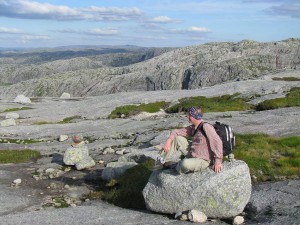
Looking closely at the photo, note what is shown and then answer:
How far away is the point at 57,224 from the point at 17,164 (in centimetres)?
1998

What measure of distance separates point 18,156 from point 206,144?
1077 inches

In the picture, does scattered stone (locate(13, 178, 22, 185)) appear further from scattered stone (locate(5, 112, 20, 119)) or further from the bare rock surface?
scattered stone (locate(5, 112, 20, 119))

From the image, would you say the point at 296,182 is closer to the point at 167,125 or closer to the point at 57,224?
the point at 57,224

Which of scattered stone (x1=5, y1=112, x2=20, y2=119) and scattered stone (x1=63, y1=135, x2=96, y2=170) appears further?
scattered stone (x1=5, y1=112, x2=20, y2=119)

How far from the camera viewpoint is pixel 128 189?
22.8 meters

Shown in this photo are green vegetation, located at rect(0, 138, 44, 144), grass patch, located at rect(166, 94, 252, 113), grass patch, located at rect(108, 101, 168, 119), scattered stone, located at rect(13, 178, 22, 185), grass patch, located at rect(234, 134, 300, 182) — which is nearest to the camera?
grass patch, located at rect(234, 134, 300, 182)

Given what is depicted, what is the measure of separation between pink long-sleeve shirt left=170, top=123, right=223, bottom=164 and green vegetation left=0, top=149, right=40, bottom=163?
24577mm

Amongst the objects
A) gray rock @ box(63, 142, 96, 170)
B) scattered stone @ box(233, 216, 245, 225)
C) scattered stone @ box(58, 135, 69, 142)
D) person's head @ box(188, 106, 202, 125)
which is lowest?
scattered stone @ box(58, 135, 69, 142)

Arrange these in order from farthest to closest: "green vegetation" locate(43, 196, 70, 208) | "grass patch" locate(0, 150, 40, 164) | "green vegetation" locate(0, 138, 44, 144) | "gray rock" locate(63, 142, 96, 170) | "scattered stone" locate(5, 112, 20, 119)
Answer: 1. "scattered stone" locate(5, 112, 20, 119)
2. "green vegetation" locate(0, 138, 44, 144)
3. "grass patch" locate(0, 150, 40, 164)
4. "gray rock" locate(63, 142, 96, 170)
5. "green vegetation" locate(43, 196, 70, 208)

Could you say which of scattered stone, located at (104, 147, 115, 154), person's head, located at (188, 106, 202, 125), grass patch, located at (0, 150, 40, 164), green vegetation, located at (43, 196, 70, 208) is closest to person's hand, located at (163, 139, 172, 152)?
person's head, located at (188, 106, 202, 125)

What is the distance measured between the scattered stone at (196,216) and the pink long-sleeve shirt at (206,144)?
2.59 m

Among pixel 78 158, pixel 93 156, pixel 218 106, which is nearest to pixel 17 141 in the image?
pixel 93 156

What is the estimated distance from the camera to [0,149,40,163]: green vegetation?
3801cm

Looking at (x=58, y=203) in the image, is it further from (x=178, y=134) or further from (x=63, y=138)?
(x=63, y=138)
